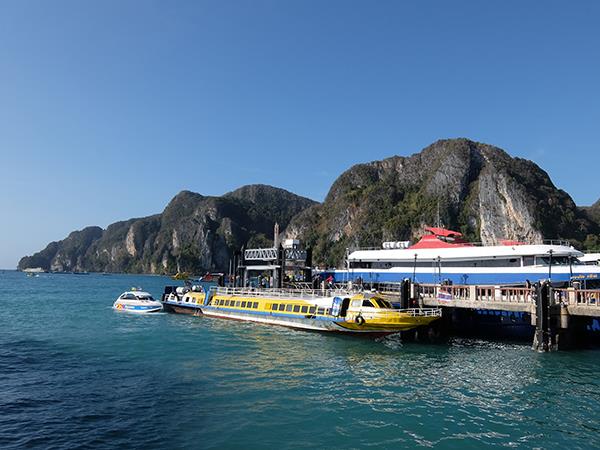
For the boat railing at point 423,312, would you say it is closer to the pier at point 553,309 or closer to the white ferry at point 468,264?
the pier at point 553,309

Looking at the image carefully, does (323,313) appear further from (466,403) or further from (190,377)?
(466,403)

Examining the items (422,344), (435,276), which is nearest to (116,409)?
(422,344)

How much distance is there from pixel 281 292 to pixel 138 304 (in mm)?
21393

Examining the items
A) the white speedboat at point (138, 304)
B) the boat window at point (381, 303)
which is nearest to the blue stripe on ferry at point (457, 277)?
the boat window at point (381, 303)

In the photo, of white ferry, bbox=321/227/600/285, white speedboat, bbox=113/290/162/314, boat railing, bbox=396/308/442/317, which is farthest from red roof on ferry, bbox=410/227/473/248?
white speedboat, bbox=113/290/162/314

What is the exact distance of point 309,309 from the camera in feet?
129

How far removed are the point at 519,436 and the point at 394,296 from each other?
2724cm

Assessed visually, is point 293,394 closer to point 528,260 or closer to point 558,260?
point 528,260

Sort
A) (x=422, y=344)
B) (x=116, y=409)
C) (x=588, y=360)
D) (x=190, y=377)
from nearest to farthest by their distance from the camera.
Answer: (x=116, y=409)
(x=190, y=377)
(x=588, y=360)
(x=422, y=344)

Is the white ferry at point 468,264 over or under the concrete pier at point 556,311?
over

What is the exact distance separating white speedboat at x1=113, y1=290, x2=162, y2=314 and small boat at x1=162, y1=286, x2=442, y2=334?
2.68 metres

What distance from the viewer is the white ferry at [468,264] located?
43906 millimetres

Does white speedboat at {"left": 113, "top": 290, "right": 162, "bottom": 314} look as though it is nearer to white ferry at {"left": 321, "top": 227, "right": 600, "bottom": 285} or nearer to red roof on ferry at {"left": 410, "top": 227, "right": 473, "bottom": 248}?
white ferry at {"left": 321, "top": 227, "right": 600, "bottom": 285}

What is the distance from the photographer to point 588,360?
1101 inches
